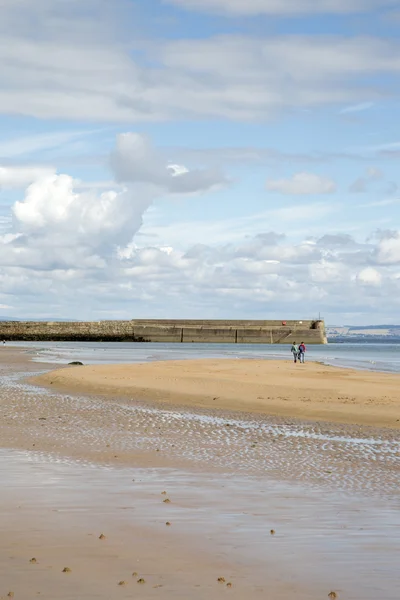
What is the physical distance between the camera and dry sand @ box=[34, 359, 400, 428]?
24656 millimetres

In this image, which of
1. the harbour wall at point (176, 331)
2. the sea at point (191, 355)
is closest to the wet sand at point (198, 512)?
the sea at point (191, 355)

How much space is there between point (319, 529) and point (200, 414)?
14.6 metres

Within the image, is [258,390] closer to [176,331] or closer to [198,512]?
[198,512]

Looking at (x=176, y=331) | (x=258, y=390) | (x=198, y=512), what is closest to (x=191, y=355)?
(x=258, y=390)

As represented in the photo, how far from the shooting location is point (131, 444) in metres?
17.2

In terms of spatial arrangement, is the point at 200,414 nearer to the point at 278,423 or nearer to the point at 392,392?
the point at 278,423

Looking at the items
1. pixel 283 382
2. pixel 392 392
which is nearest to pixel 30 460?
pixel 392 392

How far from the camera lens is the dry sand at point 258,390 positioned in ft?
80.9

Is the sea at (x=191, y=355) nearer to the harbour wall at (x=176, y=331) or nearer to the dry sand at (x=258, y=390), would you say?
the dry sand at (x=258, y=390)

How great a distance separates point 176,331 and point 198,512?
150234mm

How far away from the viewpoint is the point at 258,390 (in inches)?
1256

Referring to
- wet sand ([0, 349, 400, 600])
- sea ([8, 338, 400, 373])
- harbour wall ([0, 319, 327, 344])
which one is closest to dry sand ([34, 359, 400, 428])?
wet sand ([0, 349, 400, 600])

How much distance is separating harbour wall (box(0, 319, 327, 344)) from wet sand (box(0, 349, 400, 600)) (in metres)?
138

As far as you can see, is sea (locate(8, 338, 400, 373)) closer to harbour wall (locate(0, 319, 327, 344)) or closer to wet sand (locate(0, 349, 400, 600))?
wet sand (locate(0, 349, 400, 600))
